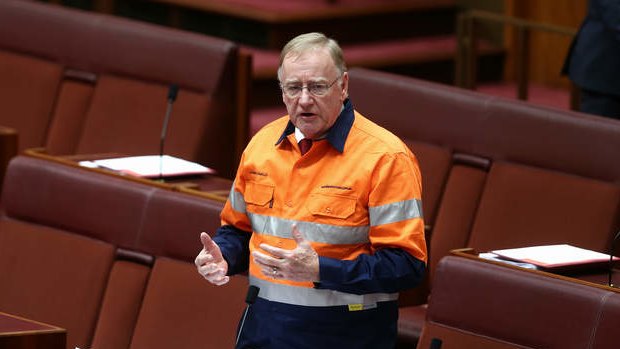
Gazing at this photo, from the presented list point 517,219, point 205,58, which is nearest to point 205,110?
point 205,58

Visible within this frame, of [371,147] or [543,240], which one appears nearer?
[371,147]

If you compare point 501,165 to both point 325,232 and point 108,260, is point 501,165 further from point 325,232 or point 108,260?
point 325,232

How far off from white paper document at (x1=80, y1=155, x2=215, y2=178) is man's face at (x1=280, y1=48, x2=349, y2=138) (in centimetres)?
51

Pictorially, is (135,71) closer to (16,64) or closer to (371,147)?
(16,64)

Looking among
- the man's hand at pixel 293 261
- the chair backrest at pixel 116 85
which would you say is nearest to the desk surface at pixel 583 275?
the man's hand at pixel 293 261

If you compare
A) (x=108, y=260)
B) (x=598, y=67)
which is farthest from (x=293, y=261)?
(x=598, y=67)

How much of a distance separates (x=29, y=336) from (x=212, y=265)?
0.85ft

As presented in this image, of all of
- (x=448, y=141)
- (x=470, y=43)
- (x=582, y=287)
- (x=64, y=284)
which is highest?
(x=470, y=43)

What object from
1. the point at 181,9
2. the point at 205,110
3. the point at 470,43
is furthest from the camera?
the point at 181,9

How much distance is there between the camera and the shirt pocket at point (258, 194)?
145 centimetres

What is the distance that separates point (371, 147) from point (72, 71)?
1.15 metres

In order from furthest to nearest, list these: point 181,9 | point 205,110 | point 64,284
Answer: point 181,9
point 205,110
point 64,284

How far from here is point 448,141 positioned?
81.3 inches

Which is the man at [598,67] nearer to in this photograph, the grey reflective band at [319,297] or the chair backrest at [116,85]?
the chair backrest at [116,85]
